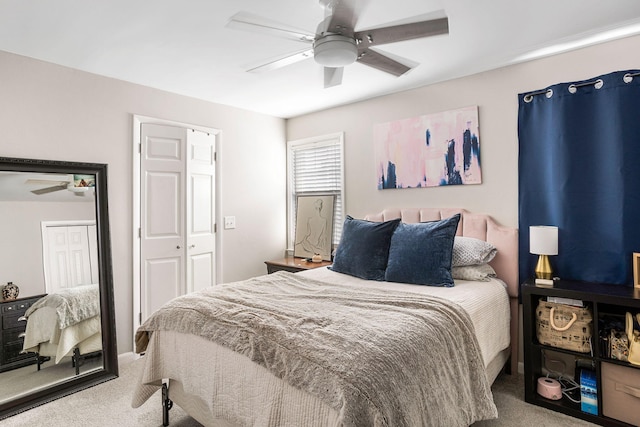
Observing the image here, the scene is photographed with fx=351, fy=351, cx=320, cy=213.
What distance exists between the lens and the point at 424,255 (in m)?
2.53

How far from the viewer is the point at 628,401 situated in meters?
2.02

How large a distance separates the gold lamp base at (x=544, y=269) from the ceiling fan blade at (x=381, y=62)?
1623 mm

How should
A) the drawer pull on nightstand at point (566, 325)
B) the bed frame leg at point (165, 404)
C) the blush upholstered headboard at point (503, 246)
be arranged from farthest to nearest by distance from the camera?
the blush upholstered headboard at point (503, 246)
the drawer pull on nightstand at point (566, 325)
the bed frame leg at point (165, 404)

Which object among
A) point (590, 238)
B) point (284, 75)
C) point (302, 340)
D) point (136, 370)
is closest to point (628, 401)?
point (590, 238)

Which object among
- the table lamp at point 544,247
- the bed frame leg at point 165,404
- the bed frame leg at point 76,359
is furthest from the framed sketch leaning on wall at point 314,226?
the bed frame leg at point 76,359

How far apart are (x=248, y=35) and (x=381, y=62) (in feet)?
2.96

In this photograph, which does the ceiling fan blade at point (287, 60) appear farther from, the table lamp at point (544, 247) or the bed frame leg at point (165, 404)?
the bed frame leg at point (165, 404)

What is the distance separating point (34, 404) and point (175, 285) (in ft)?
4.28

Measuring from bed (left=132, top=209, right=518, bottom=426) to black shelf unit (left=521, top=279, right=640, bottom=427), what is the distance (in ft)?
0.58

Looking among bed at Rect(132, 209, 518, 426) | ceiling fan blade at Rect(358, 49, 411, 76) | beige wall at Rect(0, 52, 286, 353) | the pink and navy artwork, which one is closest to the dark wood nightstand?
beige wall at Rect(0, 52, 286, 353)

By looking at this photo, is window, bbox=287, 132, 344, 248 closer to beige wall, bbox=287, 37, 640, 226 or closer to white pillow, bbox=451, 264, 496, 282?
beige wall, bbox=287, 37, 640, 226

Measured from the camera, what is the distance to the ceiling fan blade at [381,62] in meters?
2.03

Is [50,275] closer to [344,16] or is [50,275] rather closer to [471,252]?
[344,16]

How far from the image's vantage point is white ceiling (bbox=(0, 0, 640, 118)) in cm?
199
